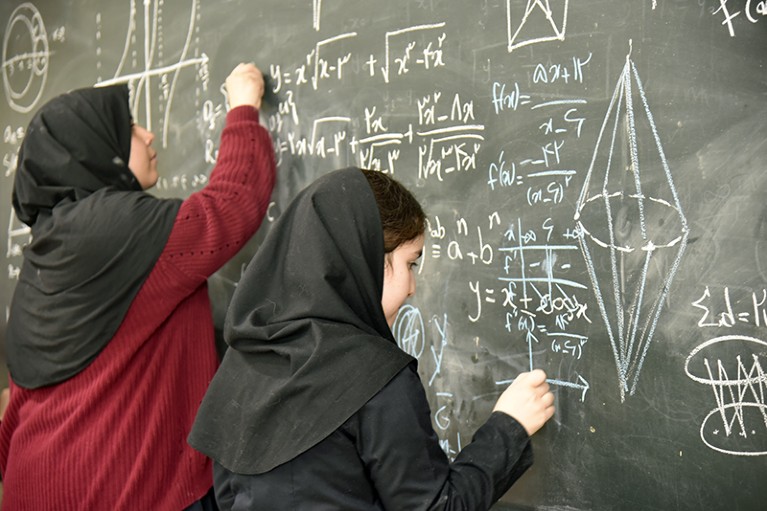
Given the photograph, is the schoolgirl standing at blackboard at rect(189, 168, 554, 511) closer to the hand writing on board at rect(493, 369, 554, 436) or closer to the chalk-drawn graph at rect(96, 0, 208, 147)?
the hand writing on board at rect(493, 369, 554, 436)

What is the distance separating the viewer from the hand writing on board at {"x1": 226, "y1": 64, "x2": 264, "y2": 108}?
2496mm

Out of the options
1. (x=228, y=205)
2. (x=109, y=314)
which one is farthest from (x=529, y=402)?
(x=109, y=314)

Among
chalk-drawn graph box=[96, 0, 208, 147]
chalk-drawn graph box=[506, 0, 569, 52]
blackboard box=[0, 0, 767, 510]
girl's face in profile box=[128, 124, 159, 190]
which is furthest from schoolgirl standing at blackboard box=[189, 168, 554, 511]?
chalk-drawn graph box=[96, 0, 208, 147]

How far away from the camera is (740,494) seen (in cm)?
165

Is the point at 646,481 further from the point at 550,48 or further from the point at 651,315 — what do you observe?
the point at 550,48

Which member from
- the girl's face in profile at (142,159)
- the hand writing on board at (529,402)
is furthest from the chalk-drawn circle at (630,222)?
the girl's face in profile at (142,159)

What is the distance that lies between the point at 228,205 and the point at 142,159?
0.34 metres

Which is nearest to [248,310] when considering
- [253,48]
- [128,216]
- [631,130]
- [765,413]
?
[128,216]

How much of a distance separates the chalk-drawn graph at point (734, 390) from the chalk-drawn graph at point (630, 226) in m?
0.12

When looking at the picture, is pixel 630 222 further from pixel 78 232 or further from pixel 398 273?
pixel 78 232

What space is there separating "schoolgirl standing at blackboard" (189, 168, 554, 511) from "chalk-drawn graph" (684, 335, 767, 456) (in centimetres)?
40

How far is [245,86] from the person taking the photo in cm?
250

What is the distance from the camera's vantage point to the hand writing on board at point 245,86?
2.50 meters

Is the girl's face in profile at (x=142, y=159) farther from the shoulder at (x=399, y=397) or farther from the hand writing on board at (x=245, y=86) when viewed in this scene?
the shoulder at (x=399, y=397)
